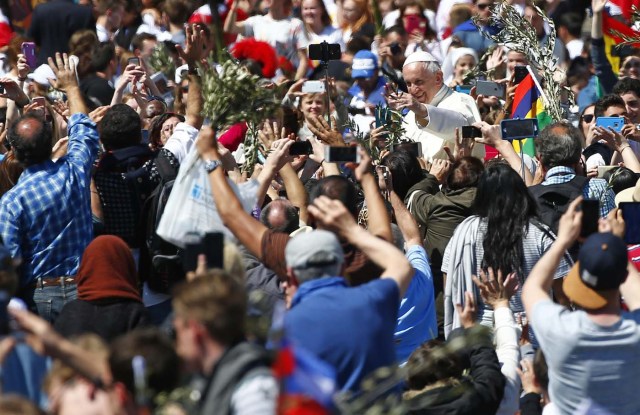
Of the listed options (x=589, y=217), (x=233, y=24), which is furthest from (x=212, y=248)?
(x=233, y=24)

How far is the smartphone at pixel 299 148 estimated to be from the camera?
7352 millimetres

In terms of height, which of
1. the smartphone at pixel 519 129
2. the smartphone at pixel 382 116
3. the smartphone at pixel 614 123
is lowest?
the smartphone at pixel 382 116

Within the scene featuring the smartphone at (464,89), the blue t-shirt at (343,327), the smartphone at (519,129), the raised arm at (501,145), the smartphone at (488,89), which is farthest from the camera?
the smartphone at (464,89)

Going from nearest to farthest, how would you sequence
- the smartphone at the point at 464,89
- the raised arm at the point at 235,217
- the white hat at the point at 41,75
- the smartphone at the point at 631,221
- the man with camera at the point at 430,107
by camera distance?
the raised arm at the point at 235,217 < the smartphone at the point at 631,221 < the man with camera at the point at 430,107 < the white hat at the point at 41,75 < the smartphone at the point at 464,89

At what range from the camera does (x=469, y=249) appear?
7199mm

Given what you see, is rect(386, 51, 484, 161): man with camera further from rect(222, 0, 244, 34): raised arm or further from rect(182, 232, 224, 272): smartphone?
rect(222, 0, 244, 34): raised arm

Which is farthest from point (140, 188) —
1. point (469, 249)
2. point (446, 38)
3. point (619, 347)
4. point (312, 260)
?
point (446, 38)

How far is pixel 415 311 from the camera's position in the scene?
6805mm

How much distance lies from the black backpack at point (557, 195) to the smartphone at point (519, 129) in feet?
1.52

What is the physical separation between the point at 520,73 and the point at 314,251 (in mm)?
5224

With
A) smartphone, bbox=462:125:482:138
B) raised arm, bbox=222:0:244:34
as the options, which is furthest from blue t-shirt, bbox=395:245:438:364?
raised arm, bbox=222:0:244:34

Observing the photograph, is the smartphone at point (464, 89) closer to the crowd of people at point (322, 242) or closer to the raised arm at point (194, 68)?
the crowd of people at point (322, 242)

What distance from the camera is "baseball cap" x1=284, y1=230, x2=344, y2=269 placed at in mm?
4963

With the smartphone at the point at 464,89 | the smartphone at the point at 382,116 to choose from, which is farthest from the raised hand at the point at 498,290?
the smartphone at the point at 464,89
